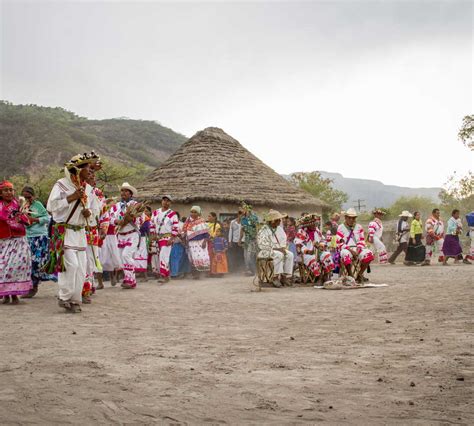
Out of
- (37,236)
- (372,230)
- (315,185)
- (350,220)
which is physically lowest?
(37,236)

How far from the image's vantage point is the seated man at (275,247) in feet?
36.3

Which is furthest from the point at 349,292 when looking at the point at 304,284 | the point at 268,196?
the point at 268,196

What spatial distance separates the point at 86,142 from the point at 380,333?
57.3 meters

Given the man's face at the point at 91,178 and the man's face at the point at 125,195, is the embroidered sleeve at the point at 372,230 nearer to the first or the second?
the man's face at the point at 125,195

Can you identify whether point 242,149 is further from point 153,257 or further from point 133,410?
point 133,410

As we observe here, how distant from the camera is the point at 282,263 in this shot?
11.3 metres

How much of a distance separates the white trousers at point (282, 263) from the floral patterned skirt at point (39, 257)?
4.27 meters

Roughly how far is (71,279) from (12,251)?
4.79 ft

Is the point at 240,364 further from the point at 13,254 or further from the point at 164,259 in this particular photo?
the point at 164,259

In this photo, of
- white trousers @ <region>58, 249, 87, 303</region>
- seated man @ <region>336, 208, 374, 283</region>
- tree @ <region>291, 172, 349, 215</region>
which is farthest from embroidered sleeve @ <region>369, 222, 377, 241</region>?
tree @ <region>291, 172, 349, 215</region>

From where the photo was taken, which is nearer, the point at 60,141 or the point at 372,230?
the point at 372,230

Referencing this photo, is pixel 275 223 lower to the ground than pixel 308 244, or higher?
higher

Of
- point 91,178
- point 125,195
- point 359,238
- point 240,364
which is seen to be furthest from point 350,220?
point 240,364

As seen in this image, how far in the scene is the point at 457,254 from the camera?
1773 centimetres
